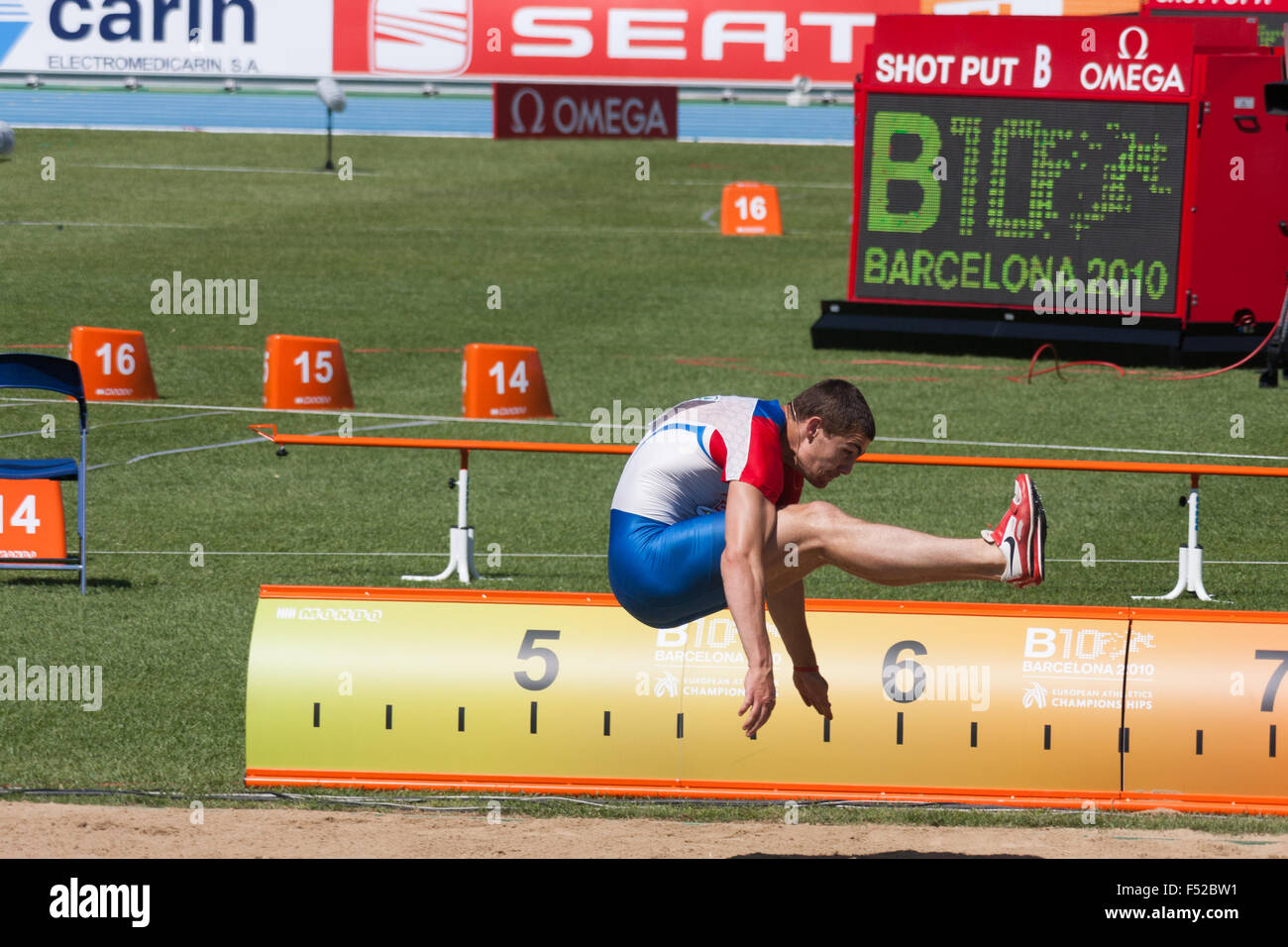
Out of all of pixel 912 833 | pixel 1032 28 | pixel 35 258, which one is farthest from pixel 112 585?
pixel 35 258

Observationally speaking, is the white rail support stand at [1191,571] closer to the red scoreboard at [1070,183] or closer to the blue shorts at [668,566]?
the blue shorts at [668,566]

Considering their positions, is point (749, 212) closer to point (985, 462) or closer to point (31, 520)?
point (31, 520)

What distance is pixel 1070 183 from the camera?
20.4 m

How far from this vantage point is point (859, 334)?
863 inches

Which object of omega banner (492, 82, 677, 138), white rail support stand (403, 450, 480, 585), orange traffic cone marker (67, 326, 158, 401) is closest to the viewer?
white rail support stand (403, 450, 480, 585)

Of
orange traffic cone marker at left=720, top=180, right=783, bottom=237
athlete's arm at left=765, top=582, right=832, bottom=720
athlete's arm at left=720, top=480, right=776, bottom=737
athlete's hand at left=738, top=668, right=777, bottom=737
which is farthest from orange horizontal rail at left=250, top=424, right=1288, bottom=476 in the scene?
orange traffic cone marker at left=720, top=180, right=783, bottom=237

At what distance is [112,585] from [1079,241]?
39.5ft

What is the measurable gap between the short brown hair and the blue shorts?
59 cm

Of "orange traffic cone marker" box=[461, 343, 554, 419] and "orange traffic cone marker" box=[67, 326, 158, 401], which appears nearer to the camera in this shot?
"orange traffic cone marker" box=[461, 343, 554, 419]

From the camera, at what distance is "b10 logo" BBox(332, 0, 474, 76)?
43.7 m

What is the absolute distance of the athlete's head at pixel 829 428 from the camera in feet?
22.6

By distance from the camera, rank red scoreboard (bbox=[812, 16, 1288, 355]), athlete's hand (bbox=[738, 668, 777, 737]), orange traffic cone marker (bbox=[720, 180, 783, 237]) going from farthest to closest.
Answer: orange traffic cone marker (bbox=[720, 180, 783, 237]) → red scoreboard (bbox=[812, 16, 1288, 355]) → athlete's hand (bbox=[738, 668, 777, 737])

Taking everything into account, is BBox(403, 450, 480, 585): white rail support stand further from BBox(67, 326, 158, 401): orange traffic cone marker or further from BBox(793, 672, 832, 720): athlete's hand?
BBox(67, 326, 158, 401): orange traffic cone marker

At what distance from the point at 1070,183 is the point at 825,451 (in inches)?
566
